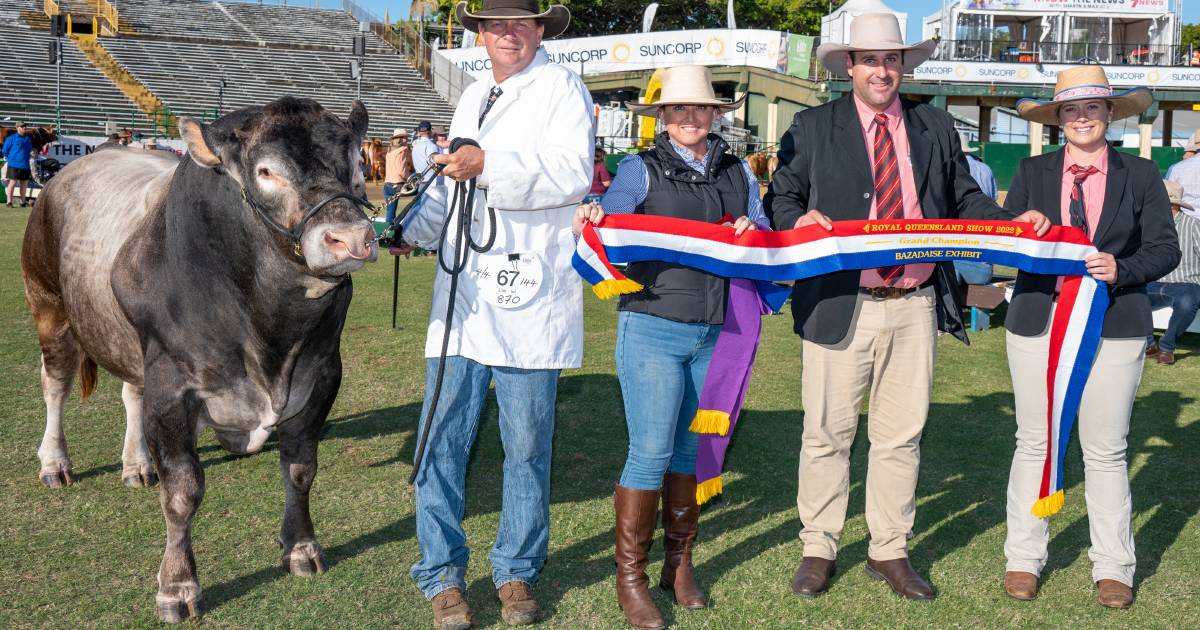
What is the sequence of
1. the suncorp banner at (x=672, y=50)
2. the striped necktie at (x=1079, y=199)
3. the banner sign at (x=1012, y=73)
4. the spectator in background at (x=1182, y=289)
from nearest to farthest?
the striped necktie at (x=1079, y=199)
the spectator in background at (x=1182, y=289)
the suncorp banner at (x=672, y=50)
the banner sign at (x=1012, y=73)

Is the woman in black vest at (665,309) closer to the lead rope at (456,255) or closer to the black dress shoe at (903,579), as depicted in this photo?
the lead rope at (456,255)

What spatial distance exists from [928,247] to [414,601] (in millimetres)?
2614

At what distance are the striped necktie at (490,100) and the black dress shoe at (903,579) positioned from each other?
2.61 meters

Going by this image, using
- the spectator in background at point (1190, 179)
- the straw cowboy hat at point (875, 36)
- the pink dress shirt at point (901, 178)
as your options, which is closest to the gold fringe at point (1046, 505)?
the pink dress shirt at point (901, 178)

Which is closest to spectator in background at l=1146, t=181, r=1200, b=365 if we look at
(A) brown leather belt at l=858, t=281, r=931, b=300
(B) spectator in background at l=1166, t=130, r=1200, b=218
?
(B) spectator in background at l=1166, t=130, r=1200, b=218

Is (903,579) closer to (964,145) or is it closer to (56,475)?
(56,475)

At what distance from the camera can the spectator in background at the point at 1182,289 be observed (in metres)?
9.78

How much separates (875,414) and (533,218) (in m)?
1.78

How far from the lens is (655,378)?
13.6ft

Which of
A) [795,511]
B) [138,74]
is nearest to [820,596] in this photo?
[795,511]

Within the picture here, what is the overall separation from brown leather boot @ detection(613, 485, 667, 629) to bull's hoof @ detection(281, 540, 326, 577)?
1.41 metres

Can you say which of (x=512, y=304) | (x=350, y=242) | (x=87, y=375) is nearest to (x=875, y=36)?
(x=512, y=304)

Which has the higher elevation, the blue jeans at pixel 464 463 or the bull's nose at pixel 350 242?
the bull's nose at pixel 350 242

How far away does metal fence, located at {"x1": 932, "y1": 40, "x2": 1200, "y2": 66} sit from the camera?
44406mm
